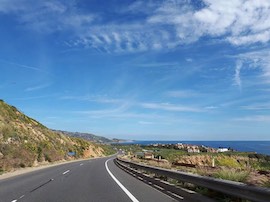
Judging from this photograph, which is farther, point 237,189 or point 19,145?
point 19,145

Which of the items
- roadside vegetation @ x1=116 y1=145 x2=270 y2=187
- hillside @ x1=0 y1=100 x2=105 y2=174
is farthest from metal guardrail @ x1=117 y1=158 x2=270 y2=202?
hillside @ x1=0 y1=100 x2=105 y2=174

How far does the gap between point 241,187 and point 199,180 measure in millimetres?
2932

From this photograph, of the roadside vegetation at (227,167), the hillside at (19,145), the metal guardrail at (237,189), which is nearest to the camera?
the metal guardrail at (237,189)

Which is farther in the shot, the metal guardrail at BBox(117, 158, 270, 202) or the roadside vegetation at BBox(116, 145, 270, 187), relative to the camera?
the roadside vegetation at BBox(116, 145, 270, 187)

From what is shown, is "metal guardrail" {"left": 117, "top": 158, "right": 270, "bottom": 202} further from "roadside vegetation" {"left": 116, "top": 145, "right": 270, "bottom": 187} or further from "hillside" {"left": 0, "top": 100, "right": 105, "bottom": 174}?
"hillside" {"left": 0, "top": 100, "right": 105, "bottom": 174}

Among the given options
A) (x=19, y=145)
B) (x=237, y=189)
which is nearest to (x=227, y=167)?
(x=237, y=189)

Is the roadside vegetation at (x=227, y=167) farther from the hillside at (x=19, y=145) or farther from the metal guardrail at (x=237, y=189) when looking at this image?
the hillside at (x=19, y=145)

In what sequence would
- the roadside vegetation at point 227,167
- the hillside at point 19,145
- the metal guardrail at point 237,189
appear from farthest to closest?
the hillside at point 19,145
the roadside vegetation at point 227,167
the metal guardrail at point 237,189

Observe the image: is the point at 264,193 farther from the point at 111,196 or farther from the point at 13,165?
the point at 13,165

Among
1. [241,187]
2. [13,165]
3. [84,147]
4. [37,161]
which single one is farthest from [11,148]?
[84,147]

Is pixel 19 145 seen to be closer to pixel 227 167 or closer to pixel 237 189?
pixel 227 167

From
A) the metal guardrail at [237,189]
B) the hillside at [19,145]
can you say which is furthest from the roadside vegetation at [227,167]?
the hillside at [19,145]

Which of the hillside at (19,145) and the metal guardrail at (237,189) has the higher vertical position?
the hillside at (19,145)

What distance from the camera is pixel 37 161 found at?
51031 millimetres
